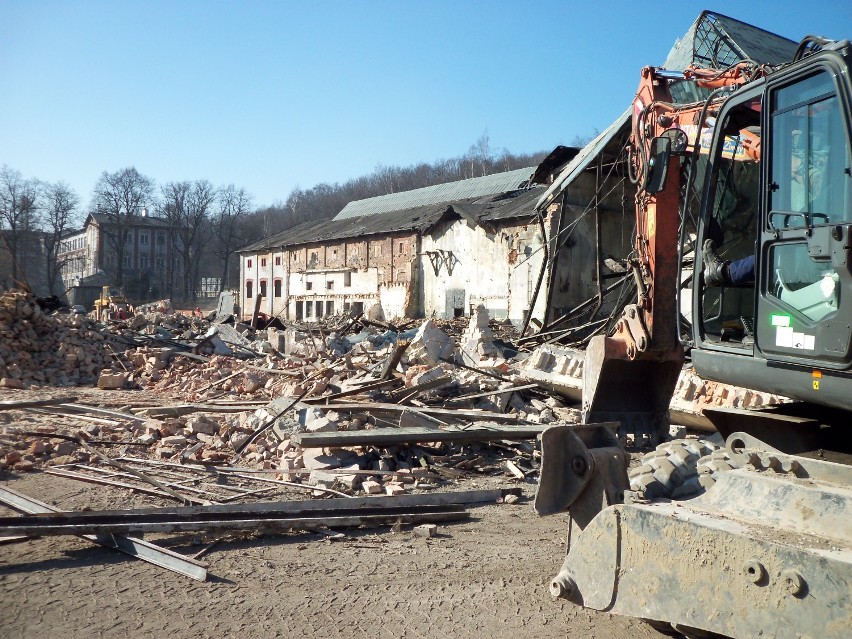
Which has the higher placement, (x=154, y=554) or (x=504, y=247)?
(x=504, y=247)

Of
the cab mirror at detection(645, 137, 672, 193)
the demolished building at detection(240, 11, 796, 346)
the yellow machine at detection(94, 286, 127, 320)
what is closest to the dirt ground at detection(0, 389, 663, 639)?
the cab mirror at detection(645, 137, 672, 193)

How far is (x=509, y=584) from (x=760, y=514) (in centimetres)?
223

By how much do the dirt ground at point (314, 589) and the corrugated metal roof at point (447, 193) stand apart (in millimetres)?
36144

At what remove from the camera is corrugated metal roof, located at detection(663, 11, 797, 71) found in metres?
16.7

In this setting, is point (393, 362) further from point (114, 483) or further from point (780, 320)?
point (780, 320)

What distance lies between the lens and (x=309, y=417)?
8.45 m

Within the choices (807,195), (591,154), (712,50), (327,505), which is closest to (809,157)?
(807,195)

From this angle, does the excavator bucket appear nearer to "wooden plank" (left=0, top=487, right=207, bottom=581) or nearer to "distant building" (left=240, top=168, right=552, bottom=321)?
"wooden plank" (left=0, top=487, right=207, bottom=581)

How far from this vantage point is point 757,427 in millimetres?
3969

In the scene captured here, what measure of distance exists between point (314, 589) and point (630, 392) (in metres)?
3.96

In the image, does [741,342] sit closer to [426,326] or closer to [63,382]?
[426,326]

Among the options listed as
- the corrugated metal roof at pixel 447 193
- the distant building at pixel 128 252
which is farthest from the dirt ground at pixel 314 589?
the distant building at pixel 128 252

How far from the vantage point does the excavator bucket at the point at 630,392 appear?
23.0 feet

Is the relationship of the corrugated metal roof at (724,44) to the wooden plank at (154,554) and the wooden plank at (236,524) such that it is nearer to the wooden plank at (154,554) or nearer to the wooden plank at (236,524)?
the wooden plank at (236,524)
